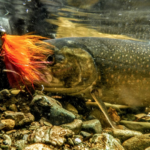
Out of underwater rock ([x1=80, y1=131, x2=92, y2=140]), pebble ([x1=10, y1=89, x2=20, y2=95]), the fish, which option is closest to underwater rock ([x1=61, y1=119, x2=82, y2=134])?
underwater rock ([x1=80, y1=131, x2=92, y2=140])

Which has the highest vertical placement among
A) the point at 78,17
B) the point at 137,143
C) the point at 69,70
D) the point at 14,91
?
the point at 78,17

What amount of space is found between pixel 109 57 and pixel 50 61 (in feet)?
3.95

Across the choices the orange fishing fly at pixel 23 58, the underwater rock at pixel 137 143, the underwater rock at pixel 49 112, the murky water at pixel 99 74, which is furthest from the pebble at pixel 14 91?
the underwater rock at pixel 137 143

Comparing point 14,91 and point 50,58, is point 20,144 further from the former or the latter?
point 50,58

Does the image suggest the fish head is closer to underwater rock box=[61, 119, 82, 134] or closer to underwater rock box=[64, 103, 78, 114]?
underwater rock box=[64, 103, 78, 114]

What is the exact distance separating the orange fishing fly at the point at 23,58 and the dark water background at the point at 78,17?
2.49 meters

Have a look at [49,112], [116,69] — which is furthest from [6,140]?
[116,69]

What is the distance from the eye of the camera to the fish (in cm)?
262

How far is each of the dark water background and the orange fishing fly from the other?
8.16ft

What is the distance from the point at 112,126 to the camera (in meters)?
2.38

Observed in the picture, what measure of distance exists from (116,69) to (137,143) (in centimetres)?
143

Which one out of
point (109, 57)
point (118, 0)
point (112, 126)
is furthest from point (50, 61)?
point (118, 0)

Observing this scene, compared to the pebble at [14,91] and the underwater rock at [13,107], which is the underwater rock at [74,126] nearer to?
the underwater rock at [13,107]

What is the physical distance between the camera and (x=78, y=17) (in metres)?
6.30
